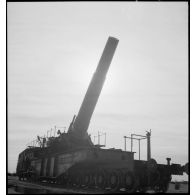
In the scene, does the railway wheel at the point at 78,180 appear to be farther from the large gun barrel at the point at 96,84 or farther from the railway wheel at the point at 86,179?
the large gun barrel at the point at 96,84

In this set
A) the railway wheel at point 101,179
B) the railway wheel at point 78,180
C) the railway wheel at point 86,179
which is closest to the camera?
the railway wheel at point 101,179

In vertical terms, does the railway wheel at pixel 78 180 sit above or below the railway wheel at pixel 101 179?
below

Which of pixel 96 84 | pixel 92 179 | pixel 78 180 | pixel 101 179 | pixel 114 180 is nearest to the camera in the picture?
pixel 114 180

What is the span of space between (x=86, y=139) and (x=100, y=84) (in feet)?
9.62

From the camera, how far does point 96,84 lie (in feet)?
42.2

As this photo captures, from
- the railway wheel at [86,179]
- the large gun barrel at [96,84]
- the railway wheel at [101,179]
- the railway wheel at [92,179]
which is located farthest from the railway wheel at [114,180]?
the large gun barrel at [96,84]

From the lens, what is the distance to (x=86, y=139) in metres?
13.8

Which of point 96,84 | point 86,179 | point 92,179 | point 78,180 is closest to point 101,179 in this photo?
point 92,179

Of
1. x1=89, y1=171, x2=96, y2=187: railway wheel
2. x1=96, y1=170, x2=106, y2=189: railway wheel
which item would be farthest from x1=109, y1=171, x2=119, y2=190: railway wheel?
x1=89, y1=171, x2=96, y2=187: railway wheel

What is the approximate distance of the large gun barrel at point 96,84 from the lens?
12.9 metres

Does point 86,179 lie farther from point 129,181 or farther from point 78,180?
point 129,181

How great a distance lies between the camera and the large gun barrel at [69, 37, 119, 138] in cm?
1287

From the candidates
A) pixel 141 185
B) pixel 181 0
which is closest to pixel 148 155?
pixel 141 185

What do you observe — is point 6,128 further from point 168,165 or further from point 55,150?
point 55,150
